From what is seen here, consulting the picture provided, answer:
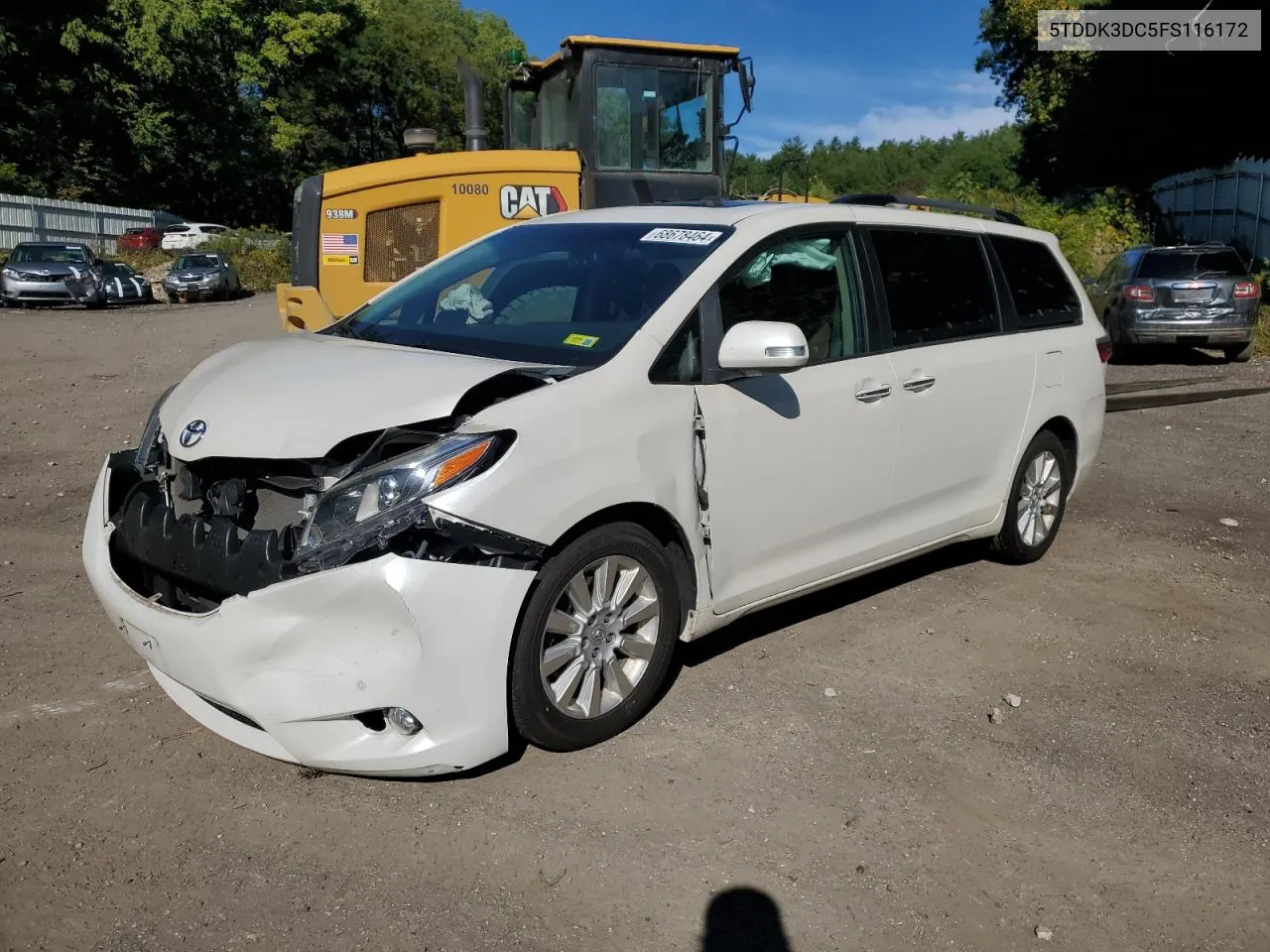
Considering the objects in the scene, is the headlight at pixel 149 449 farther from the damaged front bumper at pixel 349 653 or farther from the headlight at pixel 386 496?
the headlight at pixel 386 496

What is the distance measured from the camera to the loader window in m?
9.86

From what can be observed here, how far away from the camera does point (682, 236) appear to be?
14.9 ft

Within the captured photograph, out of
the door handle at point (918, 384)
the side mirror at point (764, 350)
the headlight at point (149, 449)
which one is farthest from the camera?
the door handle at point (918, 384)

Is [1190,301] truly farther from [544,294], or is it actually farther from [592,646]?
[592,646]

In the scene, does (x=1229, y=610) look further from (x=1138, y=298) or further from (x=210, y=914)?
(x=1138, y=298)

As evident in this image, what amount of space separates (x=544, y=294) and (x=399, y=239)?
5.52 m

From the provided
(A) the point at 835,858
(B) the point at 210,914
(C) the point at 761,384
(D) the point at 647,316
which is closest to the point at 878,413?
(C) the point at 761,384

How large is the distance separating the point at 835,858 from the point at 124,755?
2324 millimetres

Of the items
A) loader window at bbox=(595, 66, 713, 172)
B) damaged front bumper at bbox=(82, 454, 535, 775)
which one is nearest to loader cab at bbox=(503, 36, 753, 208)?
loader window at bbox=(595, 66, 713, 172)

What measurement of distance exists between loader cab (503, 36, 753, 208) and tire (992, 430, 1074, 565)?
472 cm

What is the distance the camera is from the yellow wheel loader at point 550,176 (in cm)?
964

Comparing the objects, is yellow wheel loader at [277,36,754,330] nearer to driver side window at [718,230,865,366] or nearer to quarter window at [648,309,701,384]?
driver side window at [718,230,865,366]

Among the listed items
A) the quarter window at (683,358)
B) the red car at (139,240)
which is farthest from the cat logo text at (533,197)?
the red car at (139,240)

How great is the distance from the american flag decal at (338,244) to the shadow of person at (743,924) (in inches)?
302
